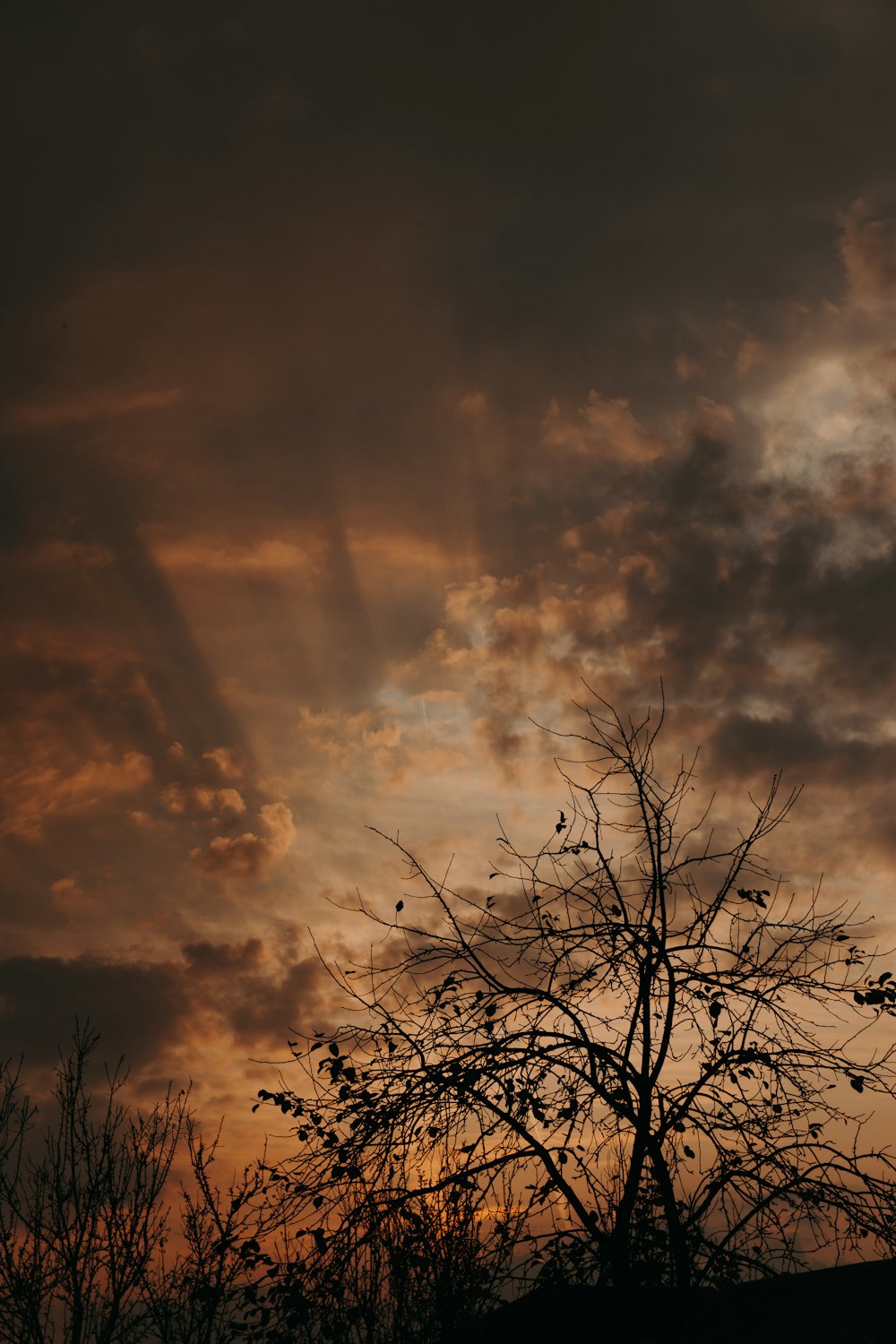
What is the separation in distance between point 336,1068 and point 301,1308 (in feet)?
6.77

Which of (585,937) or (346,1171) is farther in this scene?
(585,937)

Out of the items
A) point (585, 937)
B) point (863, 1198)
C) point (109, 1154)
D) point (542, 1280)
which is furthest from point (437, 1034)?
point (109, 1154)

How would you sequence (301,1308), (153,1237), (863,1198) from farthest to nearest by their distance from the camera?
1. (153,1237)
2. (863,1198)
3. (301,1308)

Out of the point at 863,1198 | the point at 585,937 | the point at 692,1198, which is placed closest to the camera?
the point at 863,1198

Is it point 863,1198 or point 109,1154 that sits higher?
point 109,1154

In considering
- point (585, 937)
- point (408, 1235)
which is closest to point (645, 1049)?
point (585, 937)

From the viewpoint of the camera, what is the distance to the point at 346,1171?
387 inches

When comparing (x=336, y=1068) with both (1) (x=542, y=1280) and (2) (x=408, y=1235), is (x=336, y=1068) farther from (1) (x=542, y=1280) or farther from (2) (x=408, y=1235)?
(1) (x=542, y=1280)

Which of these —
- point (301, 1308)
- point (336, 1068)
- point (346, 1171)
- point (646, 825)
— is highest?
point (646, 825)

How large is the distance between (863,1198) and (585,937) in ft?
11.8

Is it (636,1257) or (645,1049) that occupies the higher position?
(645,1049)

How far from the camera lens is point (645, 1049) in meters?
11.1

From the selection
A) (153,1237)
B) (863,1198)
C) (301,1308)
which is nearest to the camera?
(301,1308)

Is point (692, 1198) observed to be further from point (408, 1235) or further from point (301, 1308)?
point (301, 1308)
